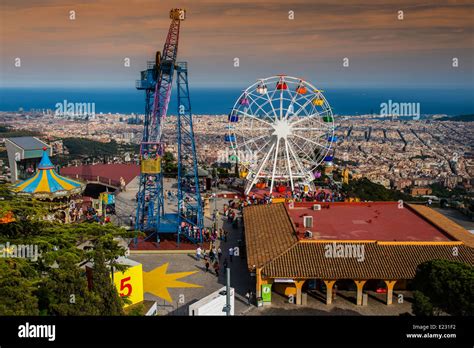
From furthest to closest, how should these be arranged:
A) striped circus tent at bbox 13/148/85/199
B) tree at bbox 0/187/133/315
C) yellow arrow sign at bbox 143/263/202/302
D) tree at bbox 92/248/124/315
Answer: striped circus tent at bbox 13/148/85/199
yellow arrow sign at bbox 143/263/202/302
tree at bbox 92/248/124/315
tree at bbox 0/187/133/315

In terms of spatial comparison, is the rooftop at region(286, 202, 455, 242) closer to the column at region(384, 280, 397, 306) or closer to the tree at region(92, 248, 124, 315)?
the column at region(384, 280, 397, 306)

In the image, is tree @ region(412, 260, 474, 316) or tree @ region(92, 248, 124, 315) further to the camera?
tree @ region(412, 260, 474, 316)

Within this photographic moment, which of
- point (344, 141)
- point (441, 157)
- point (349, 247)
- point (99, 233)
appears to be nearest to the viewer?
point (99, 233)

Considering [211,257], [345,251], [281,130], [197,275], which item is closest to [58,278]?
[197,275]

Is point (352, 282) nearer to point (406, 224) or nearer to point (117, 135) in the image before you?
point (406, 224)

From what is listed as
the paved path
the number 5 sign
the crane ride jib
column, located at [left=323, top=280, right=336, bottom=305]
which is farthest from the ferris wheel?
the number 5 sign
